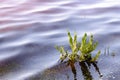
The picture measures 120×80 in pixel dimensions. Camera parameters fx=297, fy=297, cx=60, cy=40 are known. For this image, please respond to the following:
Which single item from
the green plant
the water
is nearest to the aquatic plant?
the green plant

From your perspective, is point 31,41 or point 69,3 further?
point 69,3

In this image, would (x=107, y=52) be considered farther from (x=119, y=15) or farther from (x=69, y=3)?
(x=69, y=3)

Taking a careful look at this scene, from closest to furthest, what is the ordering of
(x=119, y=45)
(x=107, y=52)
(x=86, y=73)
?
(x=86, y=73) < (x=107, y=52) < (x=119, y=45)

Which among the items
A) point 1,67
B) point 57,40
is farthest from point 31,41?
point 1,67

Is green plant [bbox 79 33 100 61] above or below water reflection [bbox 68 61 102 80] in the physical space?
above

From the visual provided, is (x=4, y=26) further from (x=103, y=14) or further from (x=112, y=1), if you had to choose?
(x=112, y=1)

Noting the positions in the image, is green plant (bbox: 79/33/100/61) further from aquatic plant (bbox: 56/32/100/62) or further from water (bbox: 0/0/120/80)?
water (bbox: 0/0/120/80)

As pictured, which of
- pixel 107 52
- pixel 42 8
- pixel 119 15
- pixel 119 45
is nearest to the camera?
pixel 107 52

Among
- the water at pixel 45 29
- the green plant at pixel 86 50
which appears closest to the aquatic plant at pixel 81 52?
the green plant at pixel 86 50
